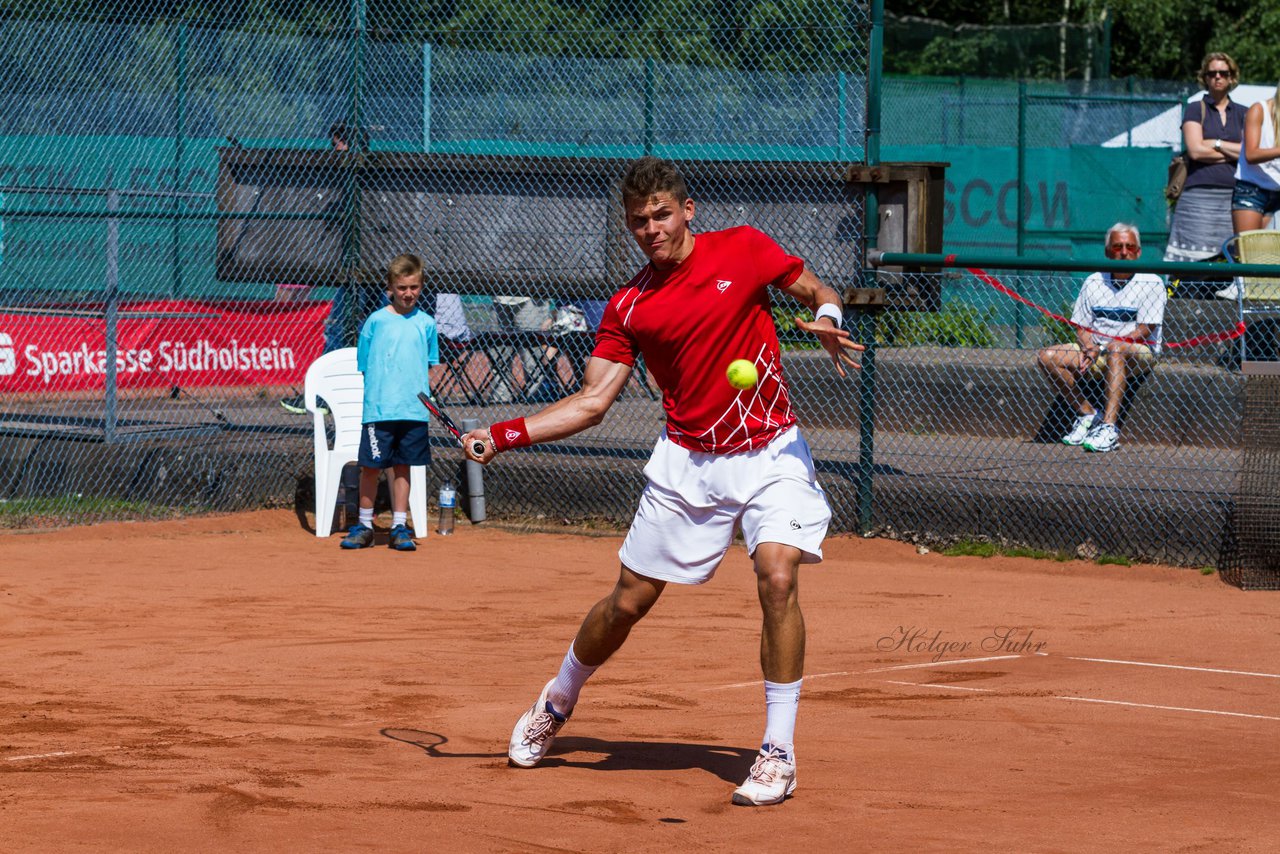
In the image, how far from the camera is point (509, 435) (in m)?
5.50

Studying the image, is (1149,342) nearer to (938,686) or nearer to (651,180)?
(938,686)

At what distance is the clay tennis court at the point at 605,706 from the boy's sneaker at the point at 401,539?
4.9 inches

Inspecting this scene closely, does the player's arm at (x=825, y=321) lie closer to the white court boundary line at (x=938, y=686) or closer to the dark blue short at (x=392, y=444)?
the white court boundary line at (x=938, y=686)

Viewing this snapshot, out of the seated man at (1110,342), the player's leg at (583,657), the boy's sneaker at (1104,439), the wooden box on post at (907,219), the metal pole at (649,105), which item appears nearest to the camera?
the player's leg at (583,657)

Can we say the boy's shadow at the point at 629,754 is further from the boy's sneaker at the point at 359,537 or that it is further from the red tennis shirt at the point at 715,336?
the boy's sneaker at the point at 359,537

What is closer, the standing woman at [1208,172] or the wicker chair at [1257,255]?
the wicker chair at [1257,255]

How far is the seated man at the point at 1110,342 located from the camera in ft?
37.1

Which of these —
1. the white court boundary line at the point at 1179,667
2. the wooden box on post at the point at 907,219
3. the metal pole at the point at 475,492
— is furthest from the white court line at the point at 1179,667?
the metal pole at the point at 475,492

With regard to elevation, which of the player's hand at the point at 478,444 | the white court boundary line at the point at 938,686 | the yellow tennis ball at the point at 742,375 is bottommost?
the white court boundary line at the point at 938,686

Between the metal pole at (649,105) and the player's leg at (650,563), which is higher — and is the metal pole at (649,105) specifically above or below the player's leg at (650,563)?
above

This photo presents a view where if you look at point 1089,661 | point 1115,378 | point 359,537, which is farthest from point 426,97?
point 1089,661

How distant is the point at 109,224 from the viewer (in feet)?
39.4

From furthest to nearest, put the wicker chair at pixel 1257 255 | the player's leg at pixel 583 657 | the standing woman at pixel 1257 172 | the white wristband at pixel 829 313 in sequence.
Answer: the standing woman at pixel 1257 172 → the wicker chair at pixel 1257 255 → the player's leg at pixel 583 657 → the white wristband at pixel 829 313

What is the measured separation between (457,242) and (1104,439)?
15.3 ft
